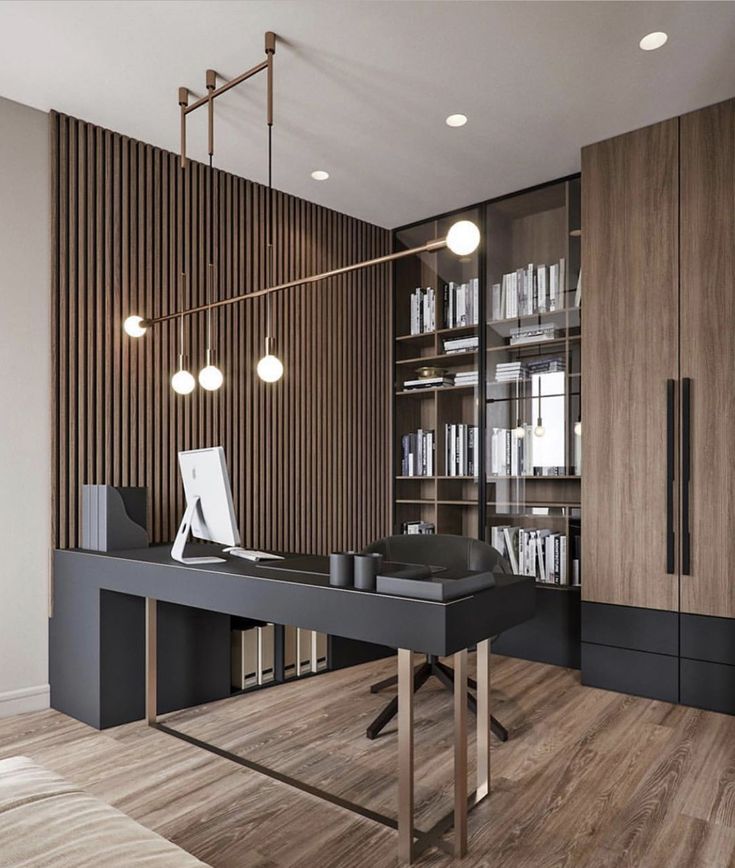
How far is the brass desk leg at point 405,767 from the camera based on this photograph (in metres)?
2.02

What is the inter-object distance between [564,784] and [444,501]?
2316mm

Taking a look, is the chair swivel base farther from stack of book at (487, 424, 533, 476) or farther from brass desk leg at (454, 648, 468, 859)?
stack of book at (487, 424, 533, 476)

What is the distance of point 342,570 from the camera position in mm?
2217

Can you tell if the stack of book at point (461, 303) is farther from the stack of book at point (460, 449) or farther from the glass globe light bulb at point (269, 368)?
the glass globe light bulb at point (269, 368)

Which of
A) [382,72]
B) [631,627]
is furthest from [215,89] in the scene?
[631,627]

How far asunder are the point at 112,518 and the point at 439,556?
5.15 feet

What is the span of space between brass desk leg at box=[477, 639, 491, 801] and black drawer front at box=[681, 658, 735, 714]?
4.68 ft

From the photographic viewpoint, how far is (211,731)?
3.01 m

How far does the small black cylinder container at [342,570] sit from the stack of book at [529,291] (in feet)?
8.17

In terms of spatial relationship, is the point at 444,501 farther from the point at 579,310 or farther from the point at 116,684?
the point at 116,684

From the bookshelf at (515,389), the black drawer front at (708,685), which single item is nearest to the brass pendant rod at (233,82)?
the bookshelf at (515,389)

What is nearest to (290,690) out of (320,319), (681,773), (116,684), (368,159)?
(116,684)

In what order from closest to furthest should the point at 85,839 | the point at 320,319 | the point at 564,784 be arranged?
the point at 85,839 → the point at 564,784 → the point at 320,319

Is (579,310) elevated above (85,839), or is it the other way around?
(579,310)
